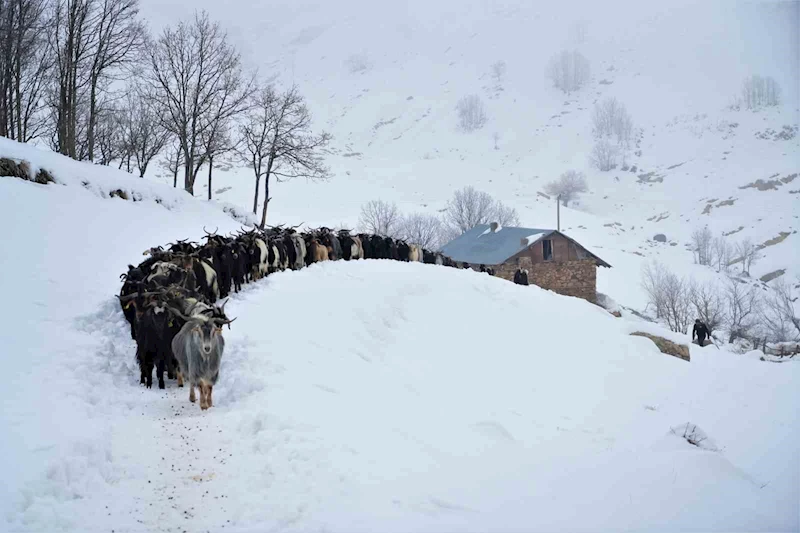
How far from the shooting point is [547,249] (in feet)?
125

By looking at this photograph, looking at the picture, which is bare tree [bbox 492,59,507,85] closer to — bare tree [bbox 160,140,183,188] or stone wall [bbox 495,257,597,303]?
bare tree [bbox 160,140,183,188]

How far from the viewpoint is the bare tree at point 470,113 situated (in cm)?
13325

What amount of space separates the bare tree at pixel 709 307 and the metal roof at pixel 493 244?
12.0 meters

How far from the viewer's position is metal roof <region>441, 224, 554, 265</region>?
38281mm

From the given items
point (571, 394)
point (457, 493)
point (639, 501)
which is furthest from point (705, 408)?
point (457, 493)

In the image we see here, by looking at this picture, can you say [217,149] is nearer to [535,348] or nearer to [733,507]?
[535,348]

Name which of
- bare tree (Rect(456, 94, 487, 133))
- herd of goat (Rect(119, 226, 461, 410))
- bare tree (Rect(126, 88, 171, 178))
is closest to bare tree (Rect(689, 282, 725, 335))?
herd of goat (Rect(119, 226, 461, 410))

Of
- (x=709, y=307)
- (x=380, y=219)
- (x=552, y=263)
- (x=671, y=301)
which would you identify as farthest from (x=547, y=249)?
(x=380, y=219)

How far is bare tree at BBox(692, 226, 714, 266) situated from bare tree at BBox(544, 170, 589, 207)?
2324 cm

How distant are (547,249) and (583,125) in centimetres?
10228

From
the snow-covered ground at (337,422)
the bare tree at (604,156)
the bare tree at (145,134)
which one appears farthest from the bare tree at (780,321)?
the bare tree at (604,156)

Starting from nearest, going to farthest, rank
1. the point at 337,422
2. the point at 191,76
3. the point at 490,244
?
the point at 337,422 < the point at 191,76 < the point at 490,244

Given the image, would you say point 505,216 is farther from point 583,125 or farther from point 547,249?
point 583,125

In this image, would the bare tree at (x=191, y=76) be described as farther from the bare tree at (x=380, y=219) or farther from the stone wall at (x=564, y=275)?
the bare tree at (x=380, y=219)
